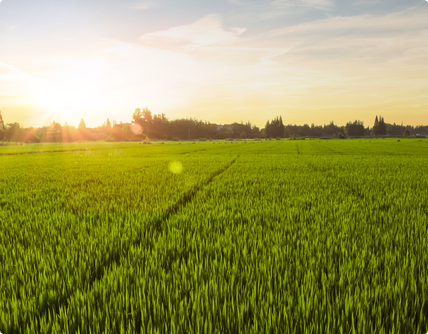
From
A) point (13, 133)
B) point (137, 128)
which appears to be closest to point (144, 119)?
point (137, 128)

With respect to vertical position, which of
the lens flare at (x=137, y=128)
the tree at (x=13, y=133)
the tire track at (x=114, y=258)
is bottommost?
the tire track at (x=114, y=258)

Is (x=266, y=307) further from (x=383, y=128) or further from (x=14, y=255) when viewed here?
(x=383, y=128)

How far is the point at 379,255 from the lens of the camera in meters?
2.53

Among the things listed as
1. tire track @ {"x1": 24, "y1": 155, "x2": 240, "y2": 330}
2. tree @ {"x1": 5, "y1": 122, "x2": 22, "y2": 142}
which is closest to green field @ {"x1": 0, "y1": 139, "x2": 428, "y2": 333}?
tire track @ {"x1": 24, "y1": 155, "x2": 240, "y2": 330}

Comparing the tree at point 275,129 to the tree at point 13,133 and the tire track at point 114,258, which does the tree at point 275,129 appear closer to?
the tree at point 13,133

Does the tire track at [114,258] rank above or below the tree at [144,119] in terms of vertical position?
below

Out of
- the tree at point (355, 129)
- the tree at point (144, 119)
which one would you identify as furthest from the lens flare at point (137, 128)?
the tree at point (355, 129)

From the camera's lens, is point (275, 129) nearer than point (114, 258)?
No

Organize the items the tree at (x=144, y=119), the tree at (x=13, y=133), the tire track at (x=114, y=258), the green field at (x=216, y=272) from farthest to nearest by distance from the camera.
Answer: the tree at (x=144, y=119) → the tree at (x=13, y=133) → the tire track at (x=114, y=258) → the green field at (x=216, y=272)

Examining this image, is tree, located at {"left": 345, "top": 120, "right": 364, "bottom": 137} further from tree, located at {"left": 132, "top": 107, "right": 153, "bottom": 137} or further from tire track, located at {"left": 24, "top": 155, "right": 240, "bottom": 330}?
tire track, located at {"left": 24, "top": 155, "right": 240, "bottom": 330}

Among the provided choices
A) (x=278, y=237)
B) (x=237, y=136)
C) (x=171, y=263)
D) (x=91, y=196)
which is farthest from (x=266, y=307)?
(x=237, y=136)

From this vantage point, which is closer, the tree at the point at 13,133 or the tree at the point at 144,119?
the tree at the point at 13,133

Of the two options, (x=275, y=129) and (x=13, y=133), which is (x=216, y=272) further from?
(x=275, y=129)

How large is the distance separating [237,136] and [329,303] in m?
159
